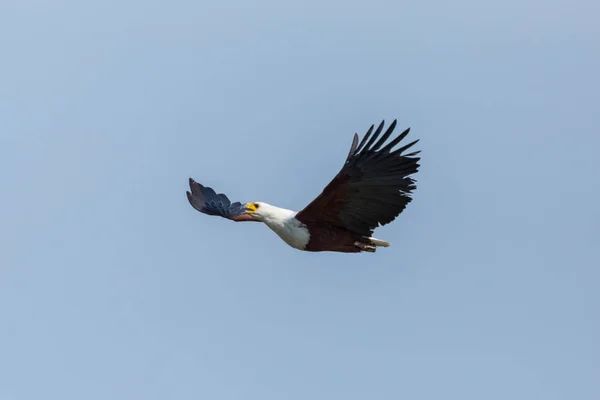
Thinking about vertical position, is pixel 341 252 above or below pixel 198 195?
below

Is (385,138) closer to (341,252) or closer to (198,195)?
(341,252)

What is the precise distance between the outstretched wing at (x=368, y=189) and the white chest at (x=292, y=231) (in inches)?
7.0

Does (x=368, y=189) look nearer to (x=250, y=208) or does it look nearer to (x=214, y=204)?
(x=250, y=208)

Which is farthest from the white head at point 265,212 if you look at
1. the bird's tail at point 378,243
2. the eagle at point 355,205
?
the bird's tail at point 378,243

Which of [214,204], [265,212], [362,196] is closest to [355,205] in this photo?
[362,196]

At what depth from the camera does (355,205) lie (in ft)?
75.4

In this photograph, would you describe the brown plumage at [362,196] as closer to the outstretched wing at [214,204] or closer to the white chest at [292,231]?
the white chest at [292,231]

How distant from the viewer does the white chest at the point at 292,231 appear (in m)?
23.4

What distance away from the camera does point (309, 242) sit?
76.9 ft

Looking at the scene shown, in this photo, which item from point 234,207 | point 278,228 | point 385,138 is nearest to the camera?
point 385,138

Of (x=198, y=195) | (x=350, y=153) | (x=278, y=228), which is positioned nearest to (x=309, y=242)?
(x=278, y=228)

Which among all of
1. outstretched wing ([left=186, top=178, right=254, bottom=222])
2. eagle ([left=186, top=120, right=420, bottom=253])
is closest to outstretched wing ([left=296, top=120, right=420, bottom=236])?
eagle ([left=186, top=120, right=420, bottom=253])

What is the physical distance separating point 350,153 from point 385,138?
0.63 meters

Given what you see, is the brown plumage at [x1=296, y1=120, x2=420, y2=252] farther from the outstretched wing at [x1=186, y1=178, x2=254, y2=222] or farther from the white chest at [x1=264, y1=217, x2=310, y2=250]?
the outstretched wing at [x1=186, y1=178, x2=254, y2=222]
